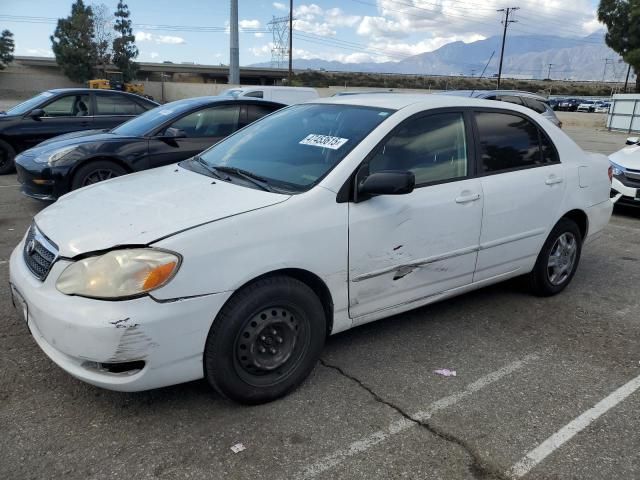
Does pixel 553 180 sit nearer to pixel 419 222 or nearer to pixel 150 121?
pixel 419 222

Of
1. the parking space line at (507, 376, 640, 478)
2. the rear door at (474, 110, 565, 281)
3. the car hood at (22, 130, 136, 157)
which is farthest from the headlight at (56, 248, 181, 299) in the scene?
the car hood at (22, 130, 136, 157)

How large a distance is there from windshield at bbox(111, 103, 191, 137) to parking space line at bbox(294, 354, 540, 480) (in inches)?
211

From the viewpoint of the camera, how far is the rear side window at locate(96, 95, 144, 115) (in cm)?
994

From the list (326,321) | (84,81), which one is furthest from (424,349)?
(84,81)

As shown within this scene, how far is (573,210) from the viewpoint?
4590 mm

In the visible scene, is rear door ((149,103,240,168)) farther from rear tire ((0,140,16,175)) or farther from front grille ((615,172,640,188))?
front grille ((615,172,640,188))

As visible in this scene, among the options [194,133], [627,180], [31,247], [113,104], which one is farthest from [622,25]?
[31,247]

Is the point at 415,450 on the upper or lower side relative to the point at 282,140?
lower

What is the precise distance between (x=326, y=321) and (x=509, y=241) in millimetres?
1709

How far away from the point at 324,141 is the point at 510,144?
1.60 metres

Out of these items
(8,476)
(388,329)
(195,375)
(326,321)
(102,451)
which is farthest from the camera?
(388,329)

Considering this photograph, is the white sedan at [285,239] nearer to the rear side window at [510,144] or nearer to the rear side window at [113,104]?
the rear side window at [510,144]

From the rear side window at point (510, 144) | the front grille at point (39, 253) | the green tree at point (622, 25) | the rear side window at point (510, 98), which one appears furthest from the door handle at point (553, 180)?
the green tree at point (622, 25)

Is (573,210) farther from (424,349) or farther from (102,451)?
(102,451)
